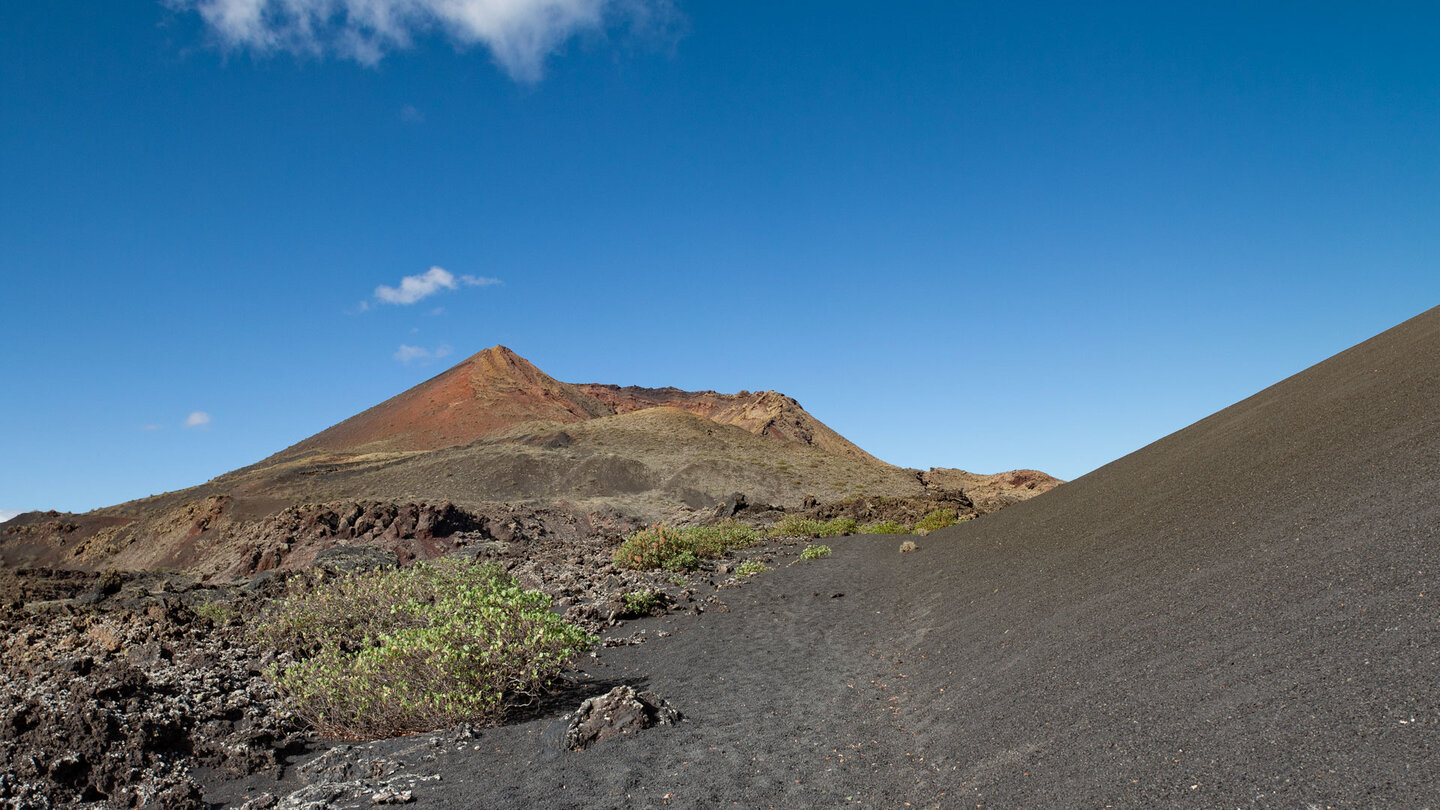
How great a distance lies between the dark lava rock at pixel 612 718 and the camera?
5.11 m

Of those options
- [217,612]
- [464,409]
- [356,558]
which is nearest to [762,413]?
[464,409]

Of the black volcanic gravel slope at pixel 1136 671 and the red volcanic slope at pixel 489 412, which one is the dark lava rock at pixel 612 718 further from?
the red volcanic slope at pixel 489 412

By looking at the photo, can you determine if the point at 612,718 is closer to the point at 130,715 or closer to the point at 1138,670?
the point at 130,715

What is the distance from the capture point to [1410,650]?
3574mm

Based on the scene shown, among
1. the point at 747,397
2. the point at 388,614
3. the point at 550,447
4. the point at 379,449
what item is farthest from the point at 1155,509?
the point at 747,397

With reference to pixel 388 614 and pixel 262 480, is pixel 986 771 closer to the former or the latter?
pixel 388 614

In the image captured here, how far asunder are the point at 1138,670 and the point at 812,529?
1359 centimetres

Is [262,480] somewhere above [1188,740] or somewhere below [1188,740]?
above

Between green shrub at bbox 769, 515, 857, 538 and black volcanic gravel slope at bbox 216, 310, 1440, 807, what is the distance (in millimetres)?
8809

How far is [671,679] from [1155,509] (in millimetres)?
5805

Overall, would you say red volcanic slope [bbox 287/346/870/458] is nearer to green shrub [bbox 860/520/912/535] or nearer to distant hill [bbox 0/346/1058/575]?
distant hill [bbox 0/346/1058/575]

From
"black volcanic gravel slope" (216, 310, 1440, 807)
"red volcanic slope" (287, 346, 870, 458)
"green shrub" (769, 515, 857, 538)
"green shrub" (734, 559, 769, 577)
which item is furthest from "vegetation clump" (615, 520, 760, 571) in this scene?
"red volcanic slope" (287, 346, 870, 458)

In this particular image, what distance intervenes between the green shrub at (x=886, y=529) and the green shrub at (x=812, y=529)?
0.40 metres

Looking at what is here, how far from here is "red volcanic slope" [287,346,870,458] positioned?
226 feet
